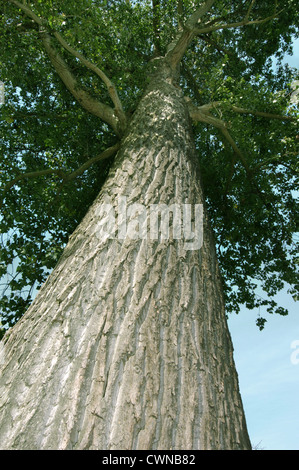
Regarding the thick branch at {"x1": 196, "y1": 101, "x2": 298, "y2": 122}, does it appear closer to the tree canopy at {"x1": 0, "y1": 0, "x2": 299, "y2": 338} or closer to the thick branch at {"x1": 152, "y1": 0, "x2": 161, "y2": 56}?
the tree canopy at {"x1": 0, "y1": 0, "x2": 299, "y2": 338}

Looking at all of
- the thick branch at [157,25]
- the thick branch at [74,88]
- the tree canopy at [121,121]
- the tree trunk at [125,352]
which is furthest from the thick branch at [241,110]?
the tree trunk at [125,352]

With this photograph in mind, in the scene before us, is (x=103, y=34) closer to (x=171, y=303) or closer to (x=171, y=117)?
(x=171, y=117)

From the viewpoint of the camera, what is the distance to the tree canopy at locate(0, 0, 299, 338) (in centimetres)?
550

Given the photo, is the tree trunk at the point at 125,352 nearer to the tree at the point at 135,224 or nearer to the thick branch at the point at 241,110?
the tree at the point at 135,224

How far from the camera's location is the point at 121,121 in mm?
4836

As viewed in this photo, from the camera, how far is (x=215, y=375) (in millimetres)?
1947

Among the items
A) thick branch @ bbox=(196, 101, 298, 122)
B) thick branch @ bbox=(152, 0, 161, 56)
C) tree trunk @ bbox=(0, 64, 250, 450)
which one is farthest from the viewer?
thick branch @ bbox=(152, 0, 161, 56)

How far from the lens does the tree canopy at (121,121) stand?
5496 millimetres

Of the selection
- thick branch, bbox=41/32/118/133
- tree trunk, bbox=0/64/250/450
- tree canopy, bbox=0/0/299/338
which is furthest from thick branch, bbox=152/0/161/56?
tree trunk, bbox=0/64/250/450

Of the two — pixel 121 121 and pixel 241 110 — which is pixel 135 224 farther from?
pixel 241 110

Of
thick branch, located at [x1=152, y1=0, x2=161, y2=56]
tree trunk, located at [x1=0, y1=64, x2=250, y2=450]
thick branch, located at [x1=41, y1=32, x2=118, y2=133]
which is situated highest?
thick branch, located at [x1=152, y1=0, x2=161, y2=56]

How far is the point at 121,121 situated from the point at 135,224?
9.00 feet

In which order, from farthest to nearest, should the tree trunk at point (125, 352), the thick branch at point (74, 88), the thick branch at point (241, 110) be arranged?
the thick branch at point (241, 110)
the thick branch at point (74, 88)
the tree trunk at point (125, 352)
